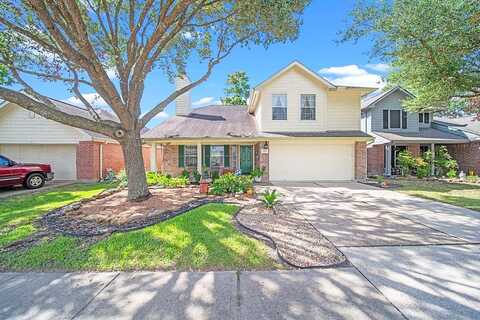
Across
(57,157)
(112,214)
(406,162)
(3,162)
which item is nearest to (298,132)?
(406,162)

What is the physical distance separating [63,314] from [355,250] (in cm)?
439

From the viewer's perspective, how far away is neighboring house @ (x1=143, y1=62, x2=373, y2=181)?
12.9 meters

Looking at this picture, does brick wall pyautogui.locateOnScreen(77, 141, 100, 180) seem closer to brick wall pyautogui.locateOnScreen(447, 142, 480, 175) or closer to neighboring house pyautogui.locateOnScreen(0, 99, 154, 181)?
neighboring house pyautogui.locateOnScreen(0, 99, 154, 181)

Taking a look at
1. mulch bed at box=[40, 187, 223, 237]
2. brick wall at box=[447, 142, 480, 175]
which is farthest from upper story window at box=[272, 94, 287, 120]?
brick wall at box=[447, 142, 480, 175]

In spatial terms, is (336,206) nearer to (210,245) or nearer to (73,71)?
(210,245)

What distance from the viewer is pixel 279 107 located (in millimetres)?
13406

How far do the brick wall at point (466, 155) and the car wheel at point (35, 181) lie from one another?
2688 centimetres

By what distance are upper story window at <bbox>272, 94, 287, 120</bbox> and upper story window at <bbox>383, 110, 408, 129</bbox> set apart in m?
9.00

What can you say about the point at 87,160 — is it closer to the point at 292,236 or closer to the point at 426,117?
the point at 292,236

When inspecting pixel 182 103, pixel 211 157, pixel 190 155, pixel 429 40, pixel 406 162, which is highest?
pixel 429 40

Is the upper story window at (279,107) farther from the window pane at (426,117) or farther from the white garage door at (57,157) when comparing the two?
the white garage door at (57,157)

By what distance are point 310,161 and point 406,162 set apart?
6768 mm

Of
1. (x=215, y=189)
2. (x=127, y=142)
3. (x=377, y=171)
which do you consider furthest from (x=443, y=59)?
(x=127, y=142)

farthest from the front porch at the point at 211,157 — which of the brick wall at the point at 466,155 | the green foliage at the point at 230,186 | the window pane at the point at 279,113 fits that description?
the brick wall at the point at 466,155
